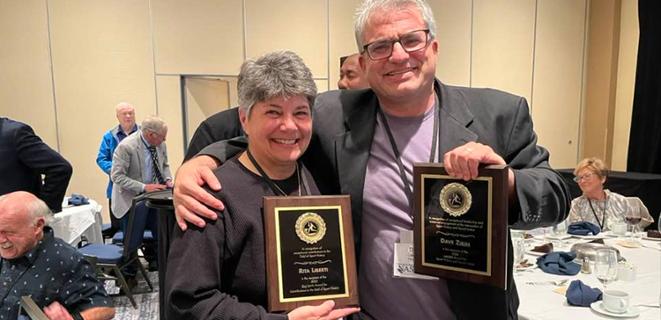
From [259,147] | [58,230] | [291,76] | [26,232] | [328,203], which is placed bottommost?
[58,230]

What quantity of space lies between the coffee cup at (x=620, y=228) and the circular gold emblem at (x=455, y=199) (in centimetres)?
304

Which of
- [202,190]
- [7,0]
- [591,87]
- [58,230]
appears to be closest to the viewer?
[202,190]

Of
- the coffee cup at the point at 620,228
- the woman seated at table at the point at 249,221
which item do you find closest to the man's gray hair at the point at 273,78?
the woman seated at table at the point at 249,221

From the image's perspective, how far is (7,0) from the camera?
18.4 ft

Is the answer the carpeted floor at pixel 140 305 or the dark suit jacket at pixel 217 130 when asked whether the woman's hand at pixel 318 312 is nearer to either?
the dark suit jacket at pixel 217 130

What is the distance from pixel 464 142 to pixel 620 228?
117 inches

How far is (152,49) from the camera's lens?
6.13 m

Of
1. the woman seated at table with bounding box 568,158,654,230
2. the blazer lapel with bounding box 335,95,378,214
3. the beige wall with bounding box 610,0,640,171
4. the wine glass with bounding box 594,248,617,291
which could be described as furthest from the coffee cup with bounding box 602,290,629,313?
the beige wall with bounding box 610,0,640,171

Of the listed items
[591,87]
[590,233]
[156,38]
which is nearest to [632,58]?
[591,87]

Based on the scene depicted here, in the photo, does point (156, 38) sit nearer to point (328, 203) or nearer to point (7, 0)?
point (7, 0)

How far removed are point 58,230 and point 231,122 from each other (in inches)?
112

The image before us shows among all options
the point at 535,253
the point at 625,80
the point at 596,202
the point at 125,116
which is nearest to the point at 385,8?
the point at 535,253

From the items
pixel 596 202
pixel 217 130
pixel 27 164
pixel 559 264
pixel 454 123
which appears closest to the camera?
pixel 454 123

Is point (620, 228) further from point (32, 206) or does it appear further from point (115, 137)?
point (115, 137)
